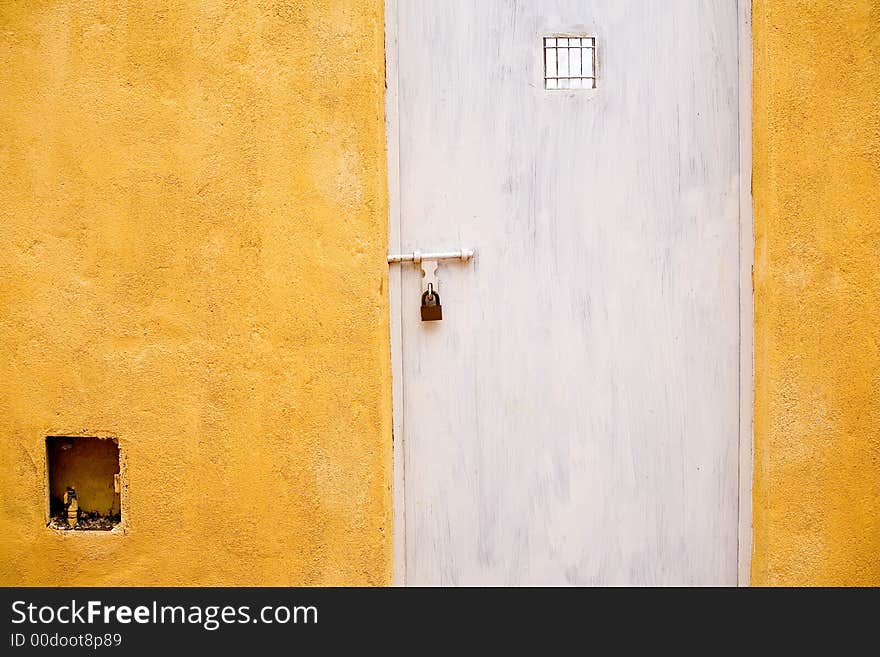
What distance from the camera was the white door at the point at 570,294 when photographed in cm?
275

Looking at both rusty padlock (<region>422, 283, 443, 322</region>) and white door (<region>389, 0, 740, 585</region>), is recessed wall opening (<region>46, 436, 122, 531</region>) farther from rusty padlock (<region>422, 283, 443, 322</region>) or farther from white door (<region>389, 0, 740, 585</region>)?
rusty padlock (<region>422, 283, 443, 322</region>)

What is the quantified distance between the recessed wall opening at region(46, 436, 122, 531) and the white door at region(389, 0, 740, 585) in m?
0.99

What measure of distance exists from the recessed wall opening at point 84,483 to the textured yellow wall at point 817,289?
2.19m

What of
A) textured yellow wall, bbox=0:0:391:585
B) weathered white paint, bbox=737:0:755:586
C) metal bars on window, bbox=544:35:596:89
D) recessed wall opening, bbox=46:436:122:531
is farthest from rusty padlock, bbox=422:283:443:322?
recessed wall opening, bbox=46:436:122:531

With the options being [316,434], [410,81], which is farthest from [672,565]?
[410,81]

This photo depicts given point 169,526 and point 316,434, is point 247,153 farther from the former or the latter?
point 169,526

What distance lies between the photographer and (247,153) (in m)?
2.63

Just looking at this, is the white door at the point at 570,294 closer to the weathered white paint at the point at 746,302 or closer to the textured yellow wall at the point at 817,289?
the weathered white paint at the point at 746,302

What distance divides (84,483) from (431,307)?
4.36 feet

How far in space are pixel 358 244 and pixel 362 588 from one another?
114 centimetres

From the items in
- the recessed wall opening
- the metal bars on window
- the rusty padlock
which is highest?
the metal bars on window

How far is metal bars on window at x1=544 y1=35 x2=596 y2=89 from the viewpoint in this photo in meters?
2.74

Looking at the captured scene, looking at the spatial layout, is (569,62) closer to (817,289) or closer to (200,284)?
(817,289)

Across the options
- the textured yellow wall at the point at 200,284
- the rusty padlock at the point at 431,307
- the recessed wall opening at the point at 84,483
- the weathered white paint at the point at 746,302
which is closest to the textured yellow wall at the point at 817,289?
the weathered white paint at the point at 746,302
